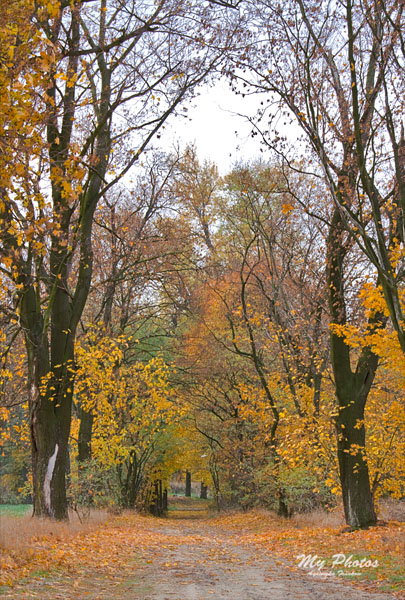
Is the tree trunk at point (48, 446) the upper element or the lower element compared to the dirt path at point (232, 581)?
upper

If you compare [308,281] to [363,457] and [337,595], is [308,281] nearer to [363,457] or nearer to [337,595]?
[363,457]

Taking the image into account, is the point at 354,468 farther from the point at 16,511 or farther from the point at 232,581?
the point at 16,511

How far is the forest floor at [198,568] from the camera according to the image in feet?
17.7

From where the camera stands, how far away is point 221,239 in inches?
915

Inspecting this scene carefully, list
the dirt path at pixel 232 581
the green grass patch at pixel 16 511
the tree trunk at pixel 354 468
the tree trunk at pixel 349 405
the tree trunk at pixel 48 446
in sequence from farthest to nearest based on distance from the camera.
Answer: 1. the green grass patch at pixel 16 511
2. the tree trunk at pixel 349 405
3. the tree trunk at pixel 354 468
4. the tree trunk at pixel 48 446
5. the dirt path at pixel 232 581

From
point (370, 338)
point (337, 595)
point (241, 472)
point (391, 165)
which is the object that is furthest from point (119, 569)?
point (241, 472)

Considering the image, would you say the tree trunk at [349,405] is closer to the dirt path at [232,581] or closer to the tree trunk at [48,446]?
the dirt path at [232,581]

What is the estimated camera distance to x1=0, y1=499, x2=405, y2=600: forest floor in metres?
5.41

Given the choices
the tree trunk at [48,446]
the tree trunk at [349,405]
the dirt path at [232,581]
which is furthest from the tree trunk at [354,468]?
the tree trunk at [48,446]

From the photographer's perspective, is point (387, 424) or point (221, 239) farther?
point (221, 239)

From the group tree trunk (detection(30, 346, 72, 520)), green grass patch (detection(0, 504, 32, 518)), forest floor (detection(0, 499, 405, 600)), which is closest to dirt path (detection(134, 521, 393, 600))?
A: forest floor (detection(0, 499, 405, 600))

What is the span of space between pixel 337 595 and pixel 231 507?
716 inches

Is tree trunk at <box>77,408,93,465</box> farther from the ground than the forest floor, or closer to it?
farther from the ground

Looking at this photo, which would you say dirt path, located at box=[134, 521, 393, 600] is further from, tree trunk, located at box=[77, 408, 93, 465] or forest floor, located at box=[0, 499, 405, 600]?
tree trunk, located at box=[77, 408, 93, 465]
